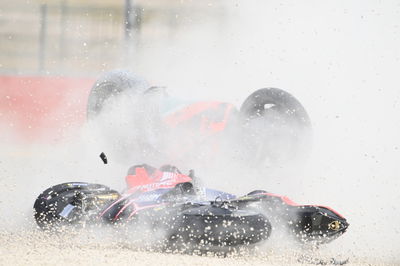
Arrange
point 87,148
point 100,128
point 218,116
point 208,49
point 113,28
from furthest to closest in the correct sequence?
point 113,28
point 208,49
point 87,148
point 100,128
point 218,116

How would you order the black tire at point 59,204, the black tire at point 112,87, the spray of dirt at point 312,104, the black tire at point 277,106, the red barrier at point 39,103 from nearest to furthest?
the black tire at point 59,204 < the black tire at point 277,106 < the spray of dirt at point 312,104 < the black tire at point 112,87 < the red barrier at point 39,103

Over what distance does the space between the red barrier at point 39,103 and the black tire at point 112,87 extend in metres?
3.11

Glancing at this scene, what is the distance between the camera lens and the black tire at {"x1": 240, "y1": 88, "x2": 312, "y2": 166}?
7.00m

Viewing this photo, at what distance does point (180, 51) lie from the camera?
1109 centimetres

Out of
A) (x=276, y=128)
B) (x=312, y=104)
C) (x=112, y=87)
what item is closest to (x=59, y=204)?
(x=112, y=87)

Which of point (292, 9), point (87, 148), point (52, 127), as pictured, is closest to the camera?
point (87, 148)

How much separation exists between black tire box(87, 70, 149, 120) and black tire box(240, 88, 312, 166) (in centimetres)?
116

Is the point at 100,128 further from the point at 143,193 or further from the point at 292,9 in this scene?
the point at 292,9

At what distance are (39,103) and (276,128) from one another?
16.9 ft

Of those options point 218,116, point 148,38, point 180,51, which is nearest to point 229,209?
point 218,116

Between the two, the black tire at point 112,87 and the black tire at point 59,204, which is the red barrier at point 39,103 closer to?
the black tire at point 112,87

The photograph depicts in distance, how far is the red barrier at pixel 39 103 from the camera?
1098 centimetres

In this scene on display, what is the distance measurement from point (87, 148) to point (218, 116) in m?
2.07

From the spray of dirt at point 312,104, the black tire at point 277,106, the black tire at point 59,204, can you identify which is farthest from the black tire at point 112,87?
the black tire at point 59,204
